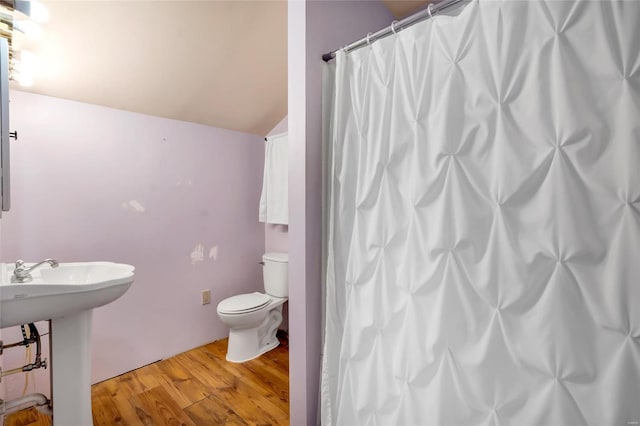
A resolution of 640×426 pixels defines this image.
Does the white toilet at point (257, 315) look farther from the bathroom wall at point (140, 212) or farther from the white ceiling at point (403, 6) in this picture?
the white ceiling at point (403, 6)

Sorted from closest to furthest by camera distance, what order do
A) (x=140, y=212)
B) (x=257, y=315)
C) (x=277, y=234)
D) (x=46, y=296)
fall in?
1. (x=46, y=296)
2. (x=140, y=212)
3. (x=257, y=315)
4. (x=277, y=234)

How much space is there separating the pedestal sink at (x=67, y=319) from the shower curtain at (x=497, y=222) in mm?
998

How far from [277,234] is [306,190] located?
1368 millimetres

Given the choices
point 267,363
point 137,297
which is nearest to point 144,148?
point 137,297

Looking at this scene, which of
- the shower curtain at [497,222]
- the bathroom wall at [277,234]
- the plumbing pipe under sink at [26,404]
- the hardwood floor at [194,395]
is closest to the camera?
the shower curtain at [497,222]

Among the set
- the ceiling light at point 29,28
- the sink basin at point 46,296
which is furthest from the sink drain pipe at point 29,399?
the ceiling light at point 29,28

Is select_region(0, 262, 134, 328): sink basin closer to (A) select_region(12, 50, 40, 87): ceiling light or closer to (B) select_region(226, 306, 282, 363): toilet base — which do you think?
(A) select_region(12, 50, 40, 87): ceiling light

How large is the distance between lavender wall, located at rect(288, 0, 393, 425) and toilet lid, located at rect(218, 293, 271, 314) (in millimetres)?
737

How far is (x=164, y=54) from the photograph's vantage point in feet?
5.33

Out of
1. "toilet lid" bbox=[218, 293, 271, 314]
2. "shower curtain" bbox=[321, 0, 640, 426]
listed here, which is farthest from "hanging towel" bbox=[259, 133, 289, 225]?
"shower curtain" bbox=[321, 0, 640, 426]

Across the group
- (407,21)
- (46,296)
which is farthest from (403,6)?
(46,296)

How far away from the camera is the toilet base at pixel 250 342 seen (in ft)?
6.81

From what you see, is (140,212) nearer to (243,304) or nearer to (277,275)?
(243,304)

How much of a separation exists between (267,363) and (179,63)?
2.07m
